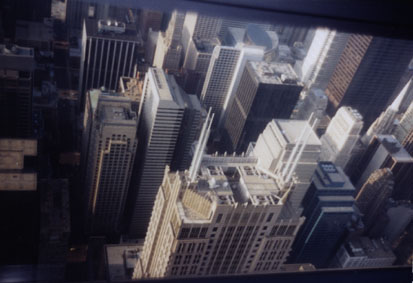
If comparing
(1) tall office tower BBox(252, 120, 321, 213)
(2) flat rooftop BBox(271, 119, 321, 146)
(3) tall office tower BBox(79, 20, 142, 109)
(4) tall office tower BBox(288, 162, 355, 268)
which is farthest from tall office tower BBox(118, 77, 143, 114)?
(4) tall office tower BBox(288, 162, 355, 268)

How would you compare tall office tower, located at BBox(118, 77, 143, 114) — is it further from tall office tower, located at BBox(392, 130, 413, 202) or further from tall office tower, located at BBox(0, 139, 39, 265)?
tall office tower, located at BBox(392, 130, 413, 202)

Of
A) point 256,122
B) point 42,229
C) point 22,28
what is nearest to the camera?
point 42,229

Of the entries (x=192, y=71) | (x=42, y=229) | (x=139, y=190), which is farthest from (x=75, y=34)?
Result: (x=42, y=229)

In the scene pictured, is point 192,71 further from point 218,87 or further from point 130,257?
point 130,257

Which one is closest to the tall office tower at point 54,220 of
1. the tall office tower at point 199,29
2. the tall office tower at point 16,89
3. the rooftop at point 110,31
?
the tall office tower at point 16,89

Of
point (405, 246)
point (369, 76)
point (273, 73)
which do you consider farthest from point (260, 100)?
point (405, 246)

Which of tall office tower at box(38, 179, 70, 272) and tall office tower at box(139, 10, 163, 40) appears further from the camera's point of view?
tall office tower at box(139, 10, 163, 40)
